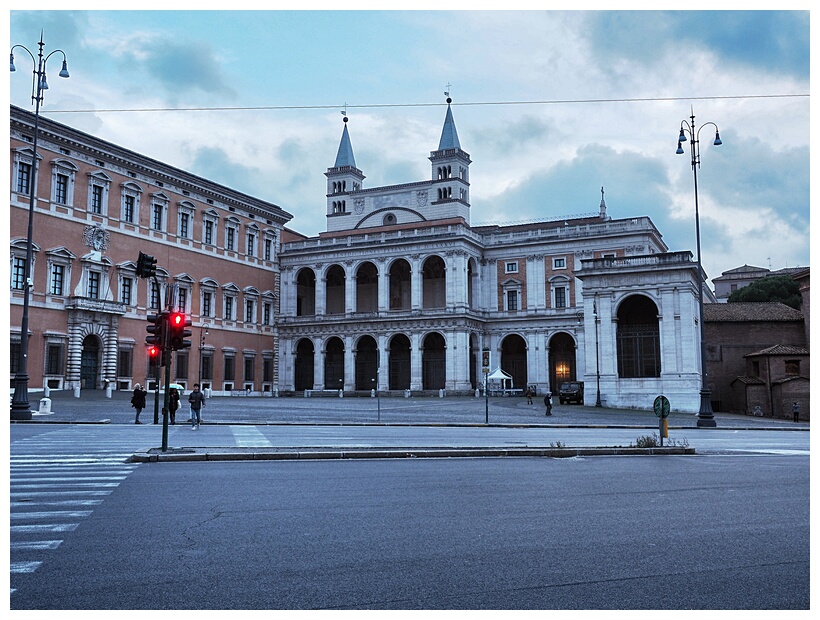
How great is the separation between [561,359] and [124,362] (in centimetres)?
3564

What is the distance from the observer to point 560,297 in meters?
67.1

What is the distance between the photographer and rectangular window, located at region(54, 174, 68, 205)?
49922 mm

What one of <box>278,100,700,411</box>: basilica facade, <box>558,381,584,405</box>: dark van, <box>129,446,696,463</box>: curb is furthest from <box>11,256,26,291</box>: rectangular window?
<box>129,446,696,463</box>: curb

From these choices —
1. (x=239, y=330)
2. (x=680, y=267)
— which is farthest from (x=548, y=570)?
(x=239, y=330)

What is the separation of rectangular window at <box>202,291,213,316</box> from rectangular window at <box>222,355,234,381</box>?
13.7ft

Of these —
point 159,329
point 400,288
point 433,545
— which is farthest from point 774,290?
point 433,545

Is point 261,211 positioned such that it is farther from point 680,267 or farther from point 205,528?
point 205,528

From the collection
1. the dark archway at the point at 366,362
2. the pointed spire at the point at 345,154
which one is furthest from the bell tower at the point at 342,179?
the dark archway at the point at 366,362

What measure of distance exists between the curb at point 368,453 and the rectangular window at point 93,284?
39.4 m

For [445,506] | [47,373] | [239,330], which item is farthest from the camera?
[239,330]

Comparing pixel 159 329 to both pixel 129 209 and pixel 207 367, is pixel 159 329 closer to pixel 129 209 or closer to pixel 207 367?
pixel 129 209

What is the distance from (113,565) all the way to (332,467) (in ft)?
26.0

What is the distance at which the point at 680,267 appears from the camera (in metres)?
43.0

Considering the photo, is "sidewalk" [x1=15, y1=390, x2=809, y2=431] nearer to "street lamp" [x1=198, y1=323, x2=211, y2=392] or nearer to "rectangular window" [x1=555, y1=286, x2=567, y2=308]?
"street lamp" [x1=198, y1=323, x2=211, y2=392]
